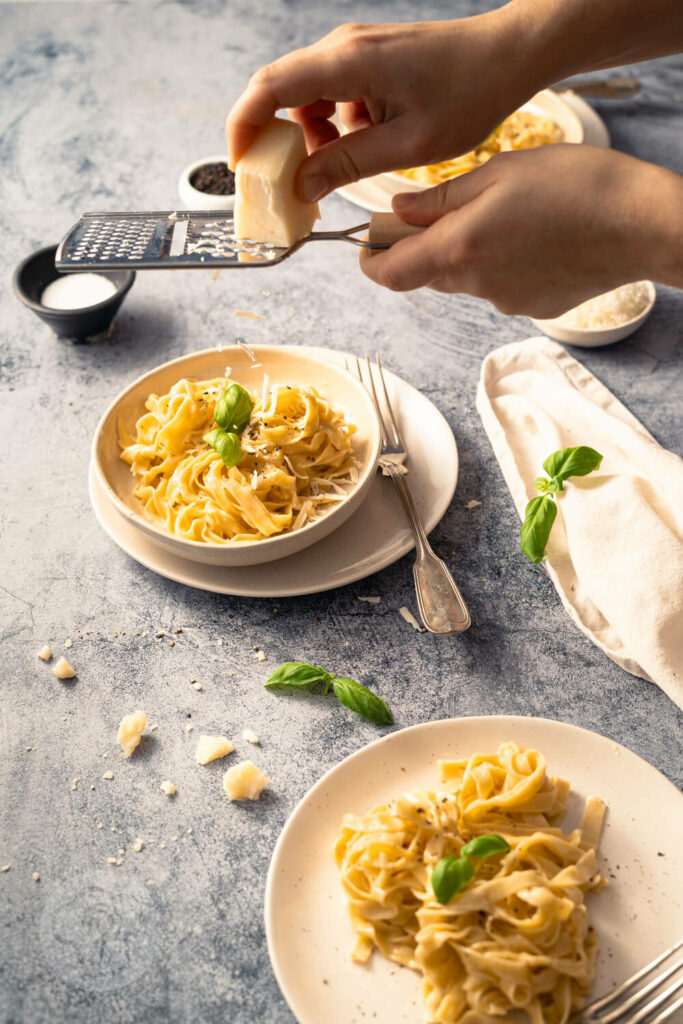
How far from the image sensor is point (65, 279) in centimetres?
302

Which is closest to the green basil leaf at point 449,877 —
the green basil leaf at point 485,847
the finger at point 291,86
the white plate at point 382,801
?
the green basil leaf at point 485,847

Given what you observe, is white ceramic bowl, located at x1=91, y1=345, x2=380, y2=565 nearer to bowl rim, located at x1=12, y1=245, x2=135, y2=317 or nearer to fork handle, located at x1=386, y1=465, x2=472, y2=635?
fork handle, located at x1=386, y1=465, x2=472, y2=635

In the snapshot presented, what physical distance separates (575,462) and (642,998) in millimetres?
1201

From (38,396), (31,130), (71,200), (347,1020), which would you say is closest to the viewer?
(347,1020)

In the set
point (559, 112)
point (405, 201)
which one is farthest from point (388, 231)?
point (559, 112)

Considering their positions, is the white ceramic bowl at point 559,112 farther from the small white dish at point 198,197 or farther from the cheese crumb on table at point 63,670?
the cheese crumb on table at point 63,670

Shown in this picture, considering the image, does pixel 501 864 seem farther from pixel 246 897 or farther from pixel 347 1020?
pixel 246 897

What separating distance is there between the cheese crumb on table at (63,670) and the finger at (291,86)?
127cm

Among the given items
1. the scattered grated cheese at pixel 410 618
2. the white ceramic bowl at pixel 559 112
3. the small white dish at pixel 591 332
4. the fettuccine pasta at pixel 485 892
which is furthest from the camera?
the white ceramic bowl at pixel 559 112

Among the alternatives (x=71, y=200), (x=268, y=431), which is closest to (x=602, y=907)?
(x=268, y=431)

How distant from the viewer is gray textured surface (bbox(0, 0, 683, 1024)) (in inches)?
62.2

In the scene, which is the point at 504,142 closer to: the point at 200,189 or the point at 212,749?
the point at 200,189

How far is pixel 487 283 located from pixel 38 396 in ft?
5.30

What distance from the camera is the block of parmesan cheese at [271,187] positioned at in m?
1.89
